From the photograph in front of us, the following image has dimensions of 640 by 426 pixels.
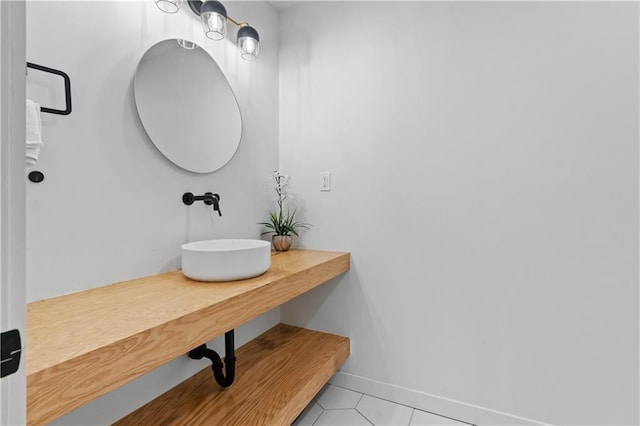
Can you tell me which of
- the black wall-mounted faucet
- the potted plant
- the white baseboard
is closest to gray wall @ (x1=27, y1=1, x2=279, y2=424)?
the black wall-mounted faucet

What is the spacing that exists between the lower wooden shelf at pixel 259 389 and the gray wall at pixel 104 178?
89 mm

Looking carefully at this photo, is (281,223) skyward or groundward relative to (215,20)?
groundward

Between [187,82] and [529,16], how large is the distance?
1572 millimetres

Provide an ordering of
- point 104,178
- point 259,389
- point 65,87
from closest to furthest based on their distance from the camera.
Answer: point 65,87
point 104,178
point 259,389

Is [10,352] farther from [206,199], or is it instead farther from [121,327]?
[206,199]

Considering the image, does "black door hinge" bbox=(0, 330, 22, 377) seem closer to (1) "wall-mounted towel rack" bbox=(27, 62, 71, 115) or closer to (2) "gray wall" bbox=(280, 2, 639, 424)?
(1) "wall-mounted towel rack" bbox=(27, 62, 71, 115)

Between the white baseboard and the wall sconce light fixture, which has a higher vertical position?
the wall sconce light fixture

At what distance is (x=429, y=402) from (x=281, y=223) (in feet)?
4.10

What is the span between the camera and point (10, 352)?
0.42 meters

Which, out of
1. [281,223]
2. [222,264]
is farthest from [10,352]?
[281,223]

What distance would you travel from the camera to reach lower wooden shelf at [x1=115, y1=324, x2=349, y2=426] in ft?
4.00

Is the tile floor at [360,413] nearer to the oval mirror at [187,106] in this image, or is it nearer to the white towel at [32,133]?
the oval mirror at [187,106]

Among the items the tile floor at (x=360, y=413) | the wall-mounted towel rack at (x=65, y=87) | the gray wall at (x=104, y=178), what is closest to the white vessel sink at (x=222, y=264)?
the gray wall at (x=104, y=178)

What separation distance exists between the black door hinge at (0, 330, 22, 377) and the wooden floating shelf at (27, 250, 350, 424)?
22cm
